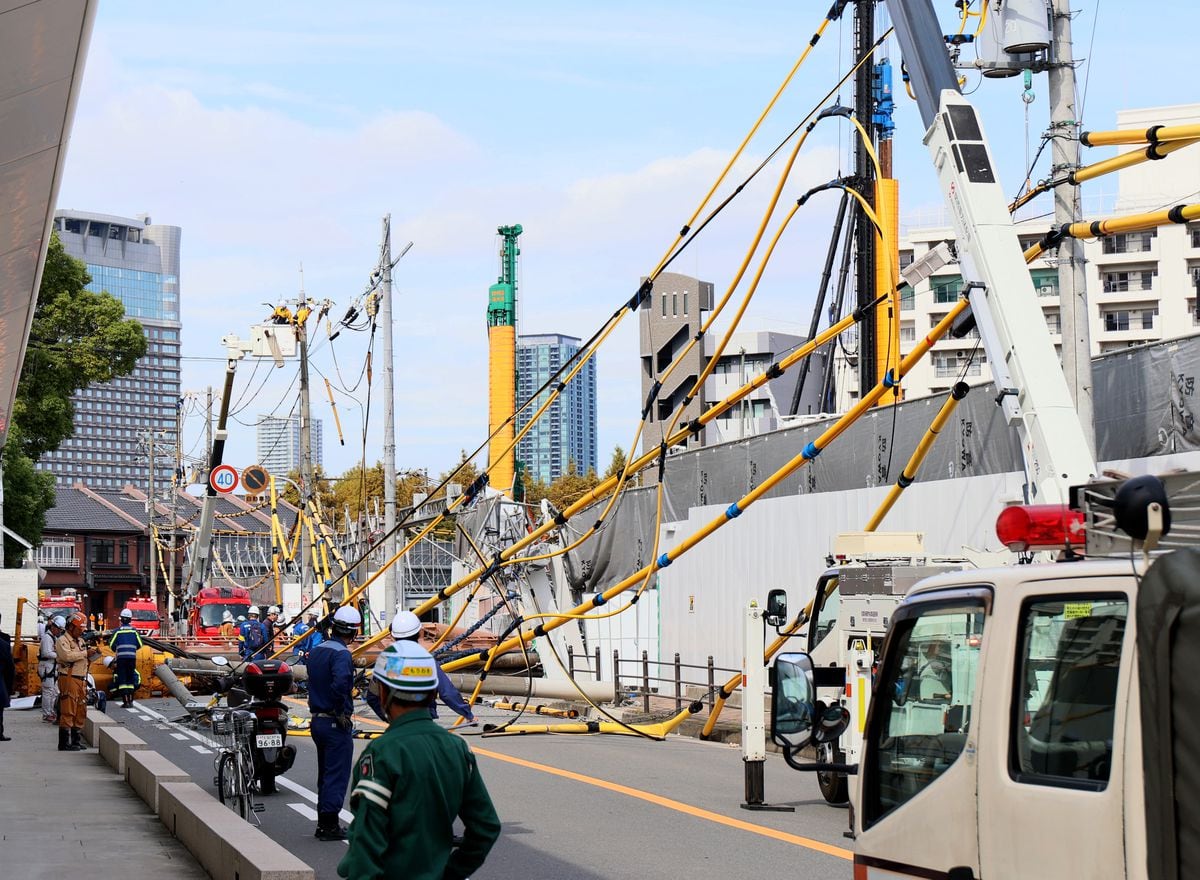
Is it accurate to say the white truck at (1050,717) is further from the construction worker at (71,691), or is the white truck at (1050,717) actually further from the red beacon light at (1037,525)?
the construction worker at (71,691)

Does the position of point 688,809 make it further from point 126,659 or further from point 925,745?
point 126,659

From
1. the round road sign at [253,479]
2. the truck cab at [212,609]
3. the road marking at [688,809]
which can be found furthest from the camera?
the truck cab at [212,609]

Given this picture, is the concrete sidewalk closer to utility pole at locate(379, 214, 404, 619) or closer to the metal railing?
the metal railing

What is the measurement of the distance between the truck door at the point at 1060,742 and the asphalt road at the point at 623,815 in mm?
6400

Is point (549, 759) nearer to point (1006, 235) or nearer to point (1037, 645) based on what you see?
point (1006, 235)

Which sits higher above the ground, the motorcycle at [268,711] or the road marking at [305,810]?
the motorcycle at [268,711]

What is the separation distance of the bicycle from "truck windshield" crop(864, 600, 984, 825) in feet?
27.8

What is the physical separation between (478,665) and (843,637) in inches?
624

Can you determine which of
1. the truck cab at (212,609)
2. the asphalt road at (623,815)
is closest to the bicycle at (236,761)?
the asphalt road at (623,815)

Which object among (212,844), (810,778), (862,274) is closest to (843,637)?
(810,778)

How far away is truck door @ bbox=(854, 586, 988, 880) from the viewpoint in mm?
4711

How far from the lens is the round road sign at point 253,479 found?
4756cm

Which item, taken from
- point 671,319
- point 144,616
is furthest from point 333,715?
point 671,319

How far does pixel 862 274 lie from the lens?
3672 cm
